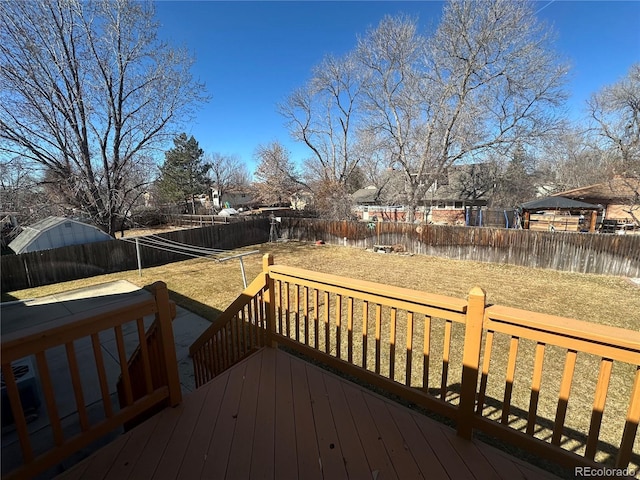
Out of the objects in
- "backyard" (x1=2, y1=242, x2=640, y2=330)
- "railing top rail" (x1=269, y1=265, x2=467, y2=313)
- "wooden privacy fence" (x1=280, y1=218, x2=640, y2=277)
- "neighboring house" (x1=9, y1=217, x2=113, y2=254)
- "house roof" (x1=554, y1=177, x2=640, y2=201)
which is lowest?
"backyard" (x1=2, y1=242, x2=640, y2=330)

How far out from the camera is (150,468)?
5.17 feet

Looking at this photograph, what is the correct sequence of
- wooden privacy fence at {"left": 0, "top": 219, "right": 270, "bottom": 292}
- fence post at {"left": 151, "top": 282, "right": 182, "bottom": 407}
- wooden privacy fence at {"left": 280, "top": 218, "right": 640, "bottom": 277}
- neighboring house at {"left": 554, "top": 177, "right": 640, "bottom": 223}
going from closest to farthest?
fence post at {"left": 151, "top": 282, "right": 182, "bottom": 407} → wooden privacy fence at {"left": 280, "top": 218, "right": 640, "bottom": 277} → wooden privacy fence at {"left": 0, "top": 219, "right": 270, "bottom": 292} → neighboring house at {"left": 554, "top": 177, "right": 640, "bottom": 223}

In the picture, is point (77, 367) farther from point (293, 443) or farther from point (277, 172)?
point (277, 172)

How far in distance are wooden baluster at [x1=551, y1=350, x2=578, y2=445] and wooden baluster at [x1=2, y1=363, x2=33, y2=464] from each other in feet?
8.42

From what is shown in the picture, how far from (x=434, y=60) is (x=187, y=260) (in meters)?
16.4

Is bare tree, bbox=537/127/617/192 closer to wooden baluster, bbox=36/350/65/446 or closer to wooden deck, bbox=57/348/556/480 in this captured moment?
wooden deck, bbox=57/348/556/480

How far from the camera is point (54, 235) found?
33.1ft

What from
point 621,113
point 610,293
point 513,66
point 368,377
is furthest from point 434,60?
point 368,377

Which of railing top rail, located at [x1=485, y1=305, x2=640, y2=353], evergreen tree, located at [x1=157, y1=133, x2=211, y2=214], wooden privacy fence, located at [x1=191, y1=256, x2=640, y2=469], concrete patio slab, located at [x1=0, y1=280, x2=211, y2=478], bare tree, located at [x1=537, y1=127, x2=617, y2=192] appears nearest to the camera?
railing top rail, located at [x1=485, y1=305, x2=640, y2=353]

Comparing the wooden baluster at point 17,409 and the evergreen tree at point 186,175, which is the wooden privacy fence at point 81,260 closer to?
the wooden baluster at point 17,409

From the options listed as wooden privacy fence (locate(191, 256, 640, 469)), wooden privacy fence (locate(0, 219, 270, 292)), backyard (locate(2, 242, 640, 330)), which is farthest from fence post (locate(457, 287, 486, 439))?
wooden privacy fence (locate(0, 219, 270, 292))

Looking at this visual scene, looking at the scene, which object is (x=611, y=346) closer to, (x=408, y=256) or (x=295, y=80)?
(x=408, y=256)

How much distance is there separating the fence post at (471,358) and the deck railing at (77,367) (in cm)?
189

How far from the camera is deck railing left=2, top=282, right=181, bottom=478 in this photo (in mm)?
1317
